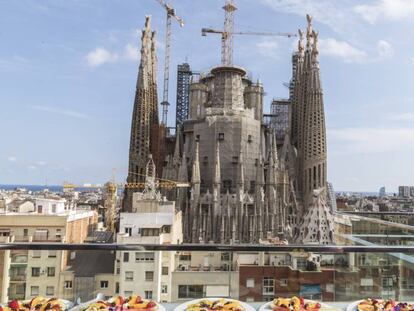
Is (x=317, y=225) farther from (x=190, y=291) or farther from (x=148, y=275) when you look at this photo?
(x=190, y=291)

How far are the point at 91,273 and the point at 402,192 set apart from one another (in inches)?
6936

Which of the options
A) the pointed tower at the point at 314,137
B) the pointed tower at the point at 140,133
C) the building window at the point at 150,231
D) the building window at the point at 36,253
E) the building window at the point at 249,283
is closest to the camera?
the building window at the point at 36,253

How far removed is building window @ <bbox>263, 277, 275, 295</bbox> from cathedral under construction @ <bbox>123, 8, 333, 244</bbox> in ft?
74.7

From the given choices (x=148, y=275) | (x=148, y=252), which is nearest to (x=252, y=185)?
(x=148, y=275)

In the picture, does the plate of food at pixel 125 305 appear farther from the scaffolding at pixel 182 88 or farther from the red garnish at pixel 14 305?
the scaffolding at pixel 182 88

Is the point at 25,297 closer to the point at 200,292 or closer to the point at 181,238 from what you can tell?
the point at 200,292

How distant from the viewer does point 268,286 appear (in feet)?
13.4

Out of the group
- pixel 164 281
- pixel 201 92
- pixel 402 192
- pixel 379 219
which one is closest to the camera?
pixel 164 281

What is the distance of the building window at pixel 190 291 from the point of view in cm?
389

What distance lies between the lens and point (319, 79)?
1446 inches

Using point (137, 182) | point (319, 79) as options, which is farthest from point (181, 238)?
point (319, 79)

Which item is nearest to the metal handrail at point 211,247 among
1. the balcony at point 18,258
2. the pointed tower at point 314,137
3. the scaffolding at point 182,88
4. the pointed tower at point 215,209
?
the balcony at point 18,258

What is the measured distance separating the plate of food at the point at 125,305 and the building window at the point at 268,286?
4.21ft

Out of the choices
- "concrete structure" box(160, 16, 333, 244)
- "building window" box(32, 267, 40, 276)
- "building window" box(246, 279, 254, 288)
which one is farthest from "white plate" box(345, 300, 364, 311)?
"concrete structure" box(160, 16, 333, 244)
